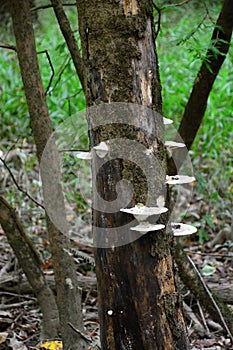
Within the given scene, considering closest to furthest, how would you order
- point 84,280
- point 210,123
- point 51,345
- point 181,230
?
point 181,230 → point 51,345 → point 84,280 → point 210,123

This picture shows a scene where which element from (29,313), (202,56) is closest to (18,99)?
(29,313)

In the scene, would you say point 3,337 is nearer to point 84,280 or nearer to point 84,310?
point 84,310

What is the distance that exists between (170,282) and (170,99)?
504 centimetres

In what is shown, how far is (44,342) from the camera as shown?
3.70 m

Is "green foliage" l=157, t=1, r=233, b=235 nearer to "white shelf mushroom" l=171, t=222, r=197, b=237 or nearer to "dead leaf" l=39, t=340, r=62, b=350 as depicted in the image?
"dead leaf" l=39, t=340, r=62, b=350

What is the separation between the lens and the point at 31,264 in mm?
3693

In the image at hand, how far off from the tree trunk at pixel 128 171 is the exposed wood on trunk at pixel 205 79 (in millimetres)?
1322

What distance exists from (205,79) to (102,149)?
1825mm

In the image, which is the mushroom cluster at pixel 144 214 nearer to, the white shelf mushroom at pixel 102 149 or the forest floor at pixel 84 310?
the white shelf mushroom at pixel 102 149

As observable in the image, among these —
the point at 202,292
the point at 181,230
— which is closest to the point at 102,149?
the point at 181,230

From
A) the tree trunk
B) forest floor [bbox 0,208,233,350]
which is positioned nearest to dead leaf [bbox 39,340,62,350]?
forest floor [bbox 0,208,233,350]

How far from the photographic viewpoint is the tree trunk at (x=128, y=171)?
232 centimetres

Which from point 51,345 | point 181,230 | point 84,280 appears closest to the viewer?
point 181,230

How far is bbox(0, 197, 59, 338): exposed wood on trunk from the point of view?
11.8 feet
